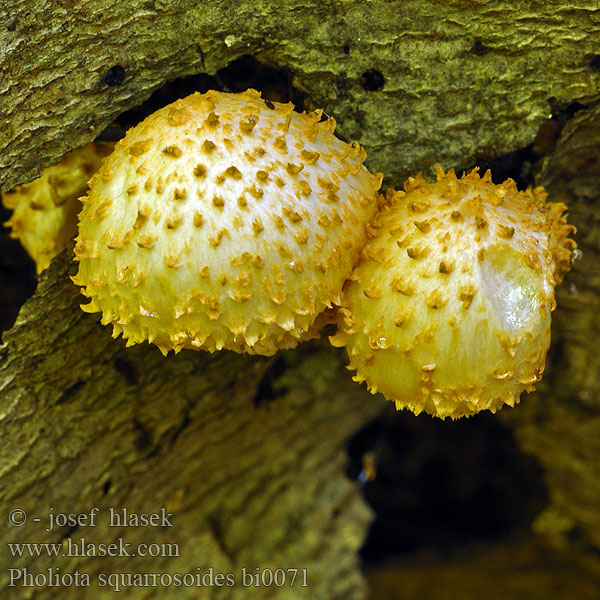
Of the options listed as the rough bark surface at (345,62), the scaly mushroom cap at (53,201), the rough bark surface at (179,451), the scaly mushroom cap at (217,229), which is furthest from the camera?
the rough bark surface at (179,451)

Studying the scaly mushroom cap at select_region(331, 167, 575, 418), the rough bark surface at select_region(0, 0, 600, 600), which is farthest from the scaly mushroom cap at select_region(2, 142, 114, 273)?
the scaly mushroom cap at select_region(331, 167, 575, 418)

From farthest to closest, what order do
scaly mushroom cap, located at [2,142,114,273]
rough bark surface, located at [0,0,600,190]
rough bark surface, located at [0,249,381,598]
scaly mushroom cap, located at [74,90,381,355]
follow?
rough bark surface, located at [0,249,381,598] < scaly mushroom cap, located at [2,142,114,273] < rough bark surface, located at [0,0,600,190] < scaly mushroom cap, located at [74,90,381,355]

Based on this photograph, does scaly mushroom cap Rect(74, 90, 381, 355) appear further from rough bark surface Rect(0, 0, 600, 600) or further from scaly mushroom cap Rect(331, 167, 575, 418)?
rough bark surface Rect(0, 0, 600, 600)

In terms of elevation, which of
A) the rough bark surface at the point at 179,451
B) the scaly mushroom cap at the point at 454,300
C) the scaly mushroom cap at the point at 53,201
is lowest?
the rough bark surface at the point at 179,451

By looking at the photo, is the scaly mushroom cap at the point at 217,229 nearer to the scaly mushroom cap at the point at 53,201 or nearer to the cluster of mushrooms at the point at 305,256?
the cluster of mushrooms at the point at 305,256

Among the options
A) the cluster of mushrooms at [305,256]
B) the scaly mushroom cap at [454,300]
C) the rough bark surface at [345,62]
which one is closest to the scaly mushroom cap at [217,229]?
the cluster of mushrooms at [305,256]

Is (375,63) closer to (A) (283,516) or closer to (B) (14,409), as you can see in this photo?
(B) (14,409)

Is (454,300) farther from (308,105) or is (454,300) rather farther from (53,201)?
(53,201)
